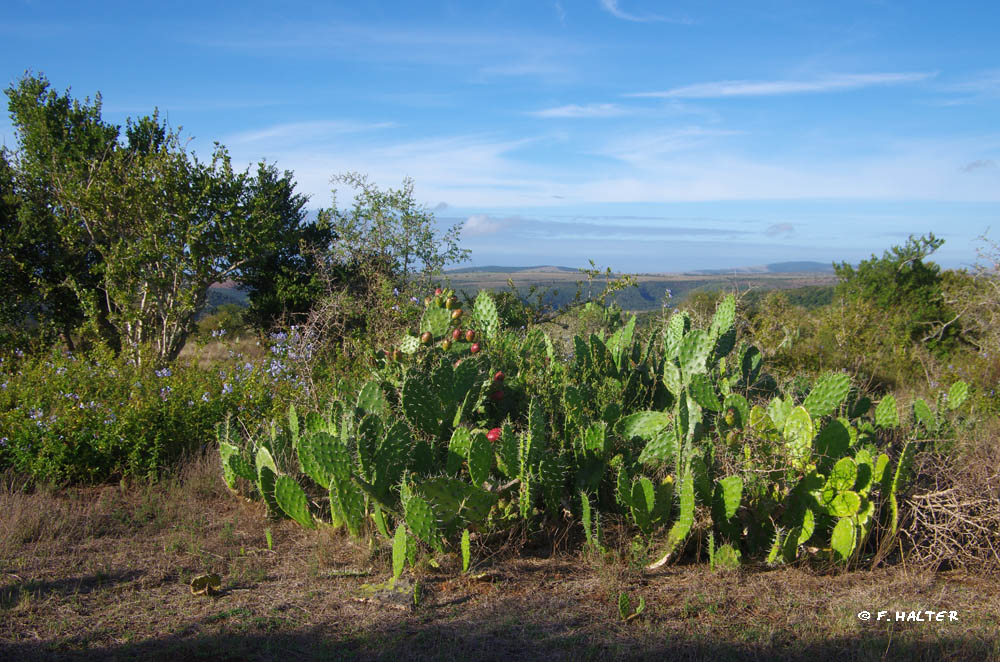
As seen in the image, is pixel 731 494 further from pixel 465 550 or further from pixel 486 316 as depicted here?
pixel 486 316

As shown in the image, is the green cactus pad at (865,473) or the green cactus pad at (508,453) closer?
the green cactus pad at (865,473)

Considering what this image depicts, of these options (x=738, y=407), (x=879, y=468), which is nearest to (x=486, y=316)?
(x=738, y=407)

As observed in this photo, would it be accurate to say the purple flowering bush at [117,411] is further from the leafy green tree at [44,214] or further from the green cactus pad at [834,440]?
the leafy green tree at [44,214]

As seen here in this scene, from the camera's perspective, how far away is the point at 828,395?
399 cm

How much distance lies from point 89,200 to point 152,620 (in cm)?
891

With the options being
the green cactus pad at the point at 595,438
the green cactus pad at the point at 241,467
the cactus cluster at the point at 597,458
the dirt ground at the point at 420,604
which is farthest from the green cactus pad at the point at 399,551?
the green cactus pad at the point at 241,467

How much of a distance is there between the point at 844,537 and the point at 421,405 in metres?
2.36

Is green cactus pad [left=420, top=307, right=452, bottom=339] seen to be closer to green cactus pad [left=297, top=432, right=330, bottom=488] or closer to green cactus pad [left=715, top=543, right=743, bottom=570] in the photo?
green cactus pad [left=297, top=432, right=330, bottom=488]

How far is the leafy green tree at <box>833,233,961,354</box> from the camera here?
40.4ft

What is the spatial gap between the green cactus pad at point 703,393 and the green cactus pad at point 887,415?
132cm

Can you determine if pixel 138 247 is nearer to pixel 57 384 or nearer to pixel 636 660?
pixel 57 384

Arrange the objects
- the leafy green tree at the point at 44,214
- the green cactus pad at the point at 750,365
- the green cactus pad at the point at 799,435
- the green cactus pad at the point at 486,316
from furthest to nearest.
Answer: the leafy green tree at the point at 44,214 → the green cactus pad at the point at 486,316 → the green cactus pad at the point at 750,365 → the green cactus pad at the point at 799,435

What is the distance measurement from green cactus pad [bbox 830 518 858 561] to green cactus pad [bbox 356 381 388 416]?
103 inches

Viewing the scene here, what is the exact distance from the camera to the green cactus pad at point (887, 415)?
14.4 ft
